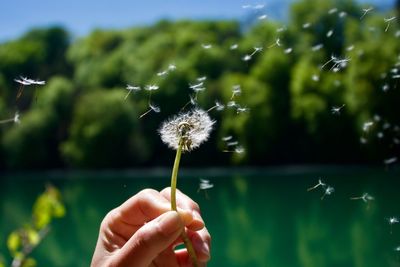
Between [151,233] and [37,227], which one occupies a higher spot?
[151,233]

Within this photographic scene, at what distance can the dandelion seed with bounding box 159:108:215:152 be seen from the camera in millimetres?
1433

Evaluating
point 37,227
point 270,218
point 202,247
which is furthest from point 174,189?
point 270,218

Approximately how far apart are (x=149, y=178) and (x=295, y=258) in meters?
19.5

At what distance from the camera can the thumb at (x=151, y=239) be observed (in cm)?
138

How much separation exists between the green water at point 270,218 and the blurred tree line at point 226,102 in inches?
142

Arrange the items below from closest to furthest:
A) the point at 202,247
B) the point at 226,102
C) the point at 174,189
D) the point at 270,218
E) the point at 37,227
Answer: the point at 174,189 < the point at 202,247 < the point at 37,227 < the point at 270,218 < the point at 226,102

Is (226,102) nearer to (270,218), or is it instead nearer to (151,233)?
(270,218)

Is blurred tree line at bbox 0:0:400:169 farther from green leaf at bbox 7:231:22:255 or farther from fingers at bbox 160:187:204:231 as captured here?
green leaf at bbox 7:231:22:255

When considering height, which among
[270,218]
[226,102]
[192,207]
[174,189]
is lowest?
[226,102]

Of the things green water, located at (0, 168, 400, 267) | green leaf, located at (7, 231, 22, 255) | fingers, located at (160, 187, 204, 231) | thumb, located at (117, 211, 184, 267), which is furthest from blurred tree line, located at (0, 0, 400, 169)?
thumb, located at (117, 211, 184, 267)

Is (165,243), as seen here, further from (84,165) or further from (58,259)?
(84,165)

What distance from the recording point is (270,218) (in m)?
19.3

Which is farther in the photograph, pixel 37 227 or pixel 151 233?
pixel 37 227

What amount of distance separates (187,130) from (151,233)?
0.90 feet
